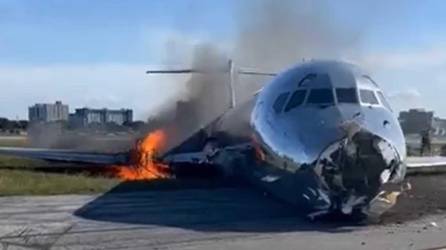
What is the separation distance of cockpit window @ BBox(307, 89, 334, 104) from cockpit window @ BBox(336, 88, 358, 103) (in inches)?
6.6

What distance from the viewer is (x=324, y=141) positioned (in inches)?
627

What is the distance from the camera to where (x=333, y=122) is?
1652 centimetres

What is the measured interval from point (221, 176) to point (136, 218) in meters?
9.49

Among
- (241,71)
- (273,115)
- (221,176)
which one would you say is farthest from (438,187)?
(241,71)

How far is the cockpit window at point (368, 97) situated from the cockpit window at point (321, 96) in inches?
25.5

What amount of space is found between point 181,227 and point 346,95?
5092 millimetres

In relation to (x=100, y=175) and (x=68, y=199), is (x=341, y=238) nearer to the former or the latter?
(x=68, y=199)

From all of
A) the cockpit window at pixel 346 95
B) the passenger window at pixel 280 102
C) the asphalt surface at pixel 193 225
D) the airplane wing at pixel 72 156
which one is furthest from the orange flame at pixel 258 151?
the airplane wing at pixel 72 156

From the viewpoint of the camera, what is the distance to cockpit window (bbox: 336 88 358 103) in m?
17.8

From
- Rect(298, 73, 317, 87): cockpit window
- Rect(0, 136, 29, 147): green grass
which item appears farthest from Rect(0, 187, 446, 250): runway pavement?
Rect(0, 136, 29, 147): green grass

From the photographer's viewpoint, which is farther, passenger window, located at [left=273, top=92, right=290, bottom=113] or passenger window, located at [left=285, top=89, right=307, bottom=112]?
passenger window, located at [left=273, top=92, right=290, bottom=113]

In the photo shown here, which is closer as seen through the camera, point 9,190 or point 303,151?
point 303,151

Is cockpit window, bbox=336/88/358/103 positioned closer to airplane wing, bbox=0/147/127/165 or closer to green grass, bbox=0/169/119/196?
green grass, bbox=0/169/119/196

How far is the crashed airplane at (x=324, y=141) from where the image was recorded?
1590 cm
